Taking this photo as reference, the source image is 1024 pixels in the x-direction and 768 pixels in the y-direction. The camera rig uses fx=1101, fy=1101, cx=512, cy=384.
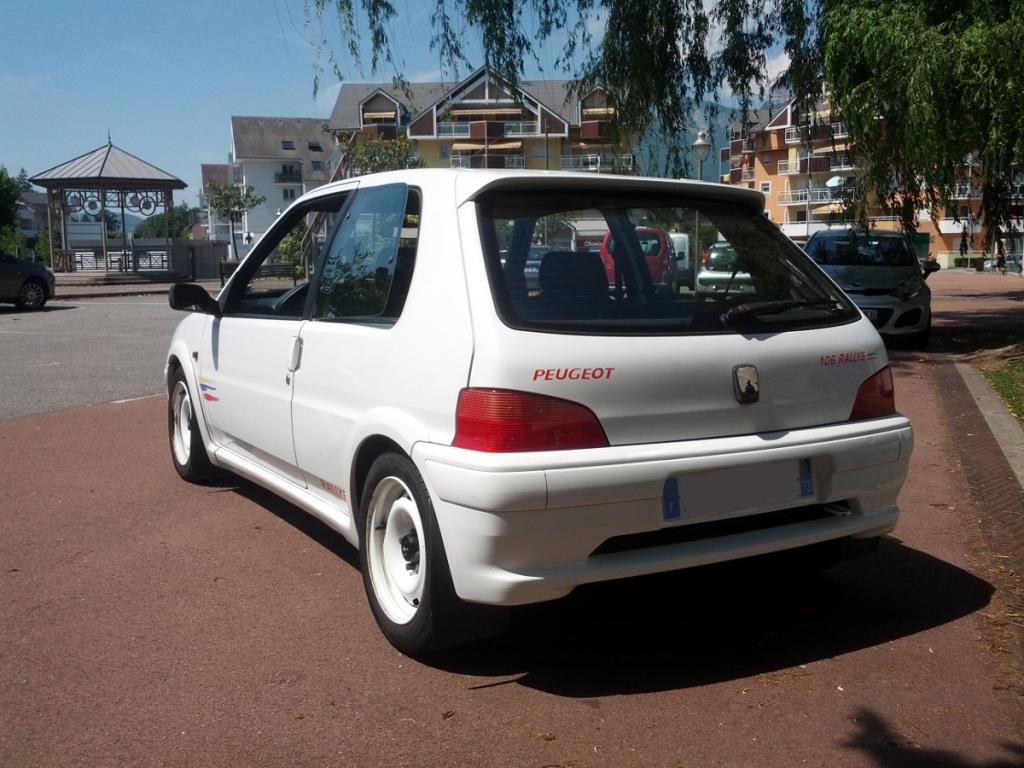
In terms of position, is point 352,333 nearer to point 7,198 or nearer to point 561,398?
point 561,398

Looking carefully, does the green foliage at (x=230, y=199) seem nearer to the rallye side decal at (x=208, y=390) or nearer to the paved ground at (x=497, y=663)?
the rallye side decal at (x=208, y=390)

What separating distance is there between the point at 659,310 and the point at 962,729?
5.52ft

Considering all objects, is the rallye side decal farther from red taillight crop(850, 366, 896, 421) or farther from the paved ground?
red taillight crop(850, 366, 896, 421)

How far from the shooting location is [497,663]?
13.1 feet

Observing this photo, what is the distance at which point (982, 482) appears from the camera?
6.91m

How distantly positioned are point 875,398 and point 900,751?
1.44 meters

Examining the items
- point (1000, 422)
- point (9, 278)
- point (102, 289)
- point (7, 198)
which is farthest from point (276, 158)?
point (1000, 422)

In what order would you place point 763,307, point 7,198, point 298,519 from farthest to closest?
point 7,198, point 298,519, point 763,307

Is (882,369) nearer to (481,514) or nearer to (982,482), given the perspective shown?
(481,514)

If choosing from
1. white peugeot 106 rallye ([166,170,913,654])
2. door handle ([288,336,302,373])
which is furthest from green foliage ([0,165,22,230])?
white peugeot 106 rallye ([166,170,913,654])

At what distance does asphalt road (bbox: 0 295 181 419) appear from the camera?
35.5 feet

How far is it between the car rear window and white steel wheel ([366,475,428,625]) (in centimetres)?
86

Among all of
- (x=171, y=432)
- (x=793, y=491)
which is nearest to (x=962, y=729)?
(x=793, y=491)

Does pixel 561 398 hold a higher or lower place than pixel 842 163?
lower
